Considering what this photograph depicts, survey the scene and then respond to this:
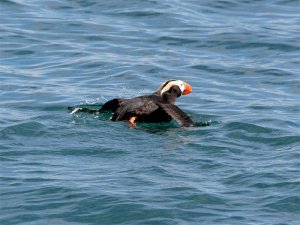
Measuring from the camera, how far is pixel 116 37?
17109 mm

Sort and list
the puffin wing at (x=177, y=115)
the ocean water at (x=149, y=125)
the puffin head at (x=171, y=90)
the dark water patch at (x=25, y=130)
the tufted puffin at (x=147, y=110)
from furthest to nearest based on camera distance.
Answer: the puffin head at (x=171, y=90) → the tufted puffin at (x=147, y=110) → the puffin wing at (x=177, y=115) → the dark water patch at (x=25, y=130) → the ocean water at (x=149, y=125)

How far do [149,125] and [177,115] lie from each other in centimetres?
51

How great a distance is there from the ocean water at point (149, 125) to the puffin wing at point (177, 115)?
113 millimetres

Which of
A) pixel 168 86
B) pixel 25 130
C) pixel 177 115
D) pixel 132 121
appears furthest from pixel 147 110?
pixel 25 130

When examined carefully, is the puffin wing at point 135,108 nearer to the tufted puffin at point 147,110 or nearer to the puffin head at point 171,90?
the tufted puffin at point 147,110

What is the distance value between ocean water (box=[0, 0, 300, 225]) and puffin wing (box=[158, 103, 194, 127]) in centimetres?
11

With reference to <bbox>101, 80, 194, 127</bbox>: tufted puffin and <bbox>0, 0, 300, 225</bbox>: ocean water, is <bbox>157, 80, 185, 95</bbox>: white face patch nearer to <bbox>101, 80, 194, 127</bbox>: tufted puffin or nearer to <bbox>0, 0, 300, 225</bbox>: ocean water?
<bbox>101, 80, 194, 127</bbox>: tufted puffin

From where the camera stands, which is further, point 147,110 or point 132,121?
point 147,110

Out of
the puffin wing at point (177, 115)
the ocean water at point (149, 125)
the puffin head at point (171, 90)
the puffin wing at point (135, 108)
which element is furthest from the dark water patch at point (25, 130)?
the puffin head at point (171, 90)

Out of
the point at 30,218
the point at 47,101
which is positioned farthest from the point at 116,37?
the point at 30,218

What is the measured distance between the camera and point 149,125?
11.7 m

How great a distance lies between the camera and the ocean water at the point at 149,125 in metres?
8.64

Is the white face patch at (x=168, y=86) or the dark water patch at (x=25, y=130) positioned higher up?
the white face patch at (x=168, y=86)

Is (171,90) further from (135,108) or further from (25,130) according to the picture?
(25,130)
